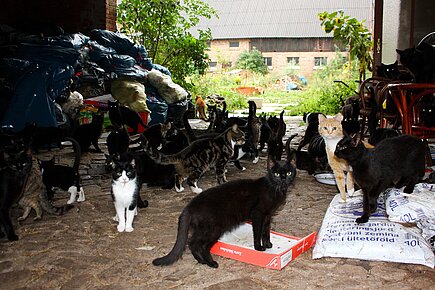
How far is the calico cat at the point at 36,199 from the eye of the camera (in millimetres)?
3811

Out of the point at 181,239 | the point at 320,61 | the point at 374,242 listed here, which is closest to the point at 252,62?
the point at 320,61

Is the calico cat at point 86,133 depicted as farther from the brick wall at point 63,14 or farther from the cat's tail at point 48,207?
the cat's tail at point 48,207

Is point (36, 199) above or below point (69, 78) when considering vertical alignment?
below

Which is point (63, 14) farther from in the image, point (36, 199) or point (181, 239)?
point (181, 239)

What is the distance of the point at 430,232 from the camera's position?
126 inches

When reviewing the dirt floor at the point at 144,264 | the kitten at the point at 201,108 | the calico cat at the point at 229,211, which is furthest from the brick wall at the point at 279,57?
the calico cat at the point at 229,211

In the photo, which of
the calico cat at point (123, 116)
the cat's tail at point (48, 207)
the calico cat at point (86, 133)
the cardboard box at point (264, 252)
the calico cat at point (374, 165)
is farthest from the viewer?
the calico cat at point (123, 116)

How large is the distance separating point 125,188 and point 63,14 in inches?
302

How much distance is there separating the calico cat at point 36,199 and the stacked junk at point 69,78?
2961 millimetres

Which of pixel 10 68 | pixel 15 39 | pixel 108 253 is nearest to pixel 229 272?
pixel 108 253

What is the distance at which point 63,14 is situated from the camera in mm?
10047

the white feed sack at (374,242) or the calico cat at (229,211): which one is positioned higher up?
the calico cat at (229,211)

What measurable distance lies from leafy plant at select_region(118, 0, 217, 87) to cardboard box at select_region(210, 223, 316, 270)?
9202 millimetres

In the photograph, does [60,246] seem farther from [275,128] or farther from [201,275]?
[275,128]
